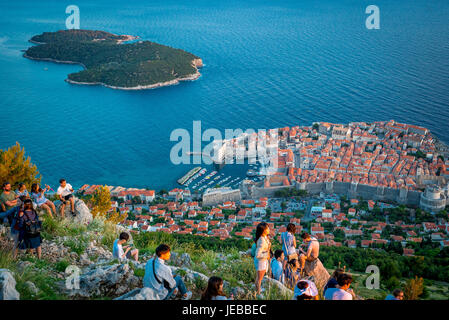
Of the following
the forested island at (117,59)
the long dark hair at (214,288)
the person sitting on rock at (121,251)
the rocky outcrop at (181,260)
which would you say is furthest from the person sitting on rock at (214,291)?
the forested island at (117,59)

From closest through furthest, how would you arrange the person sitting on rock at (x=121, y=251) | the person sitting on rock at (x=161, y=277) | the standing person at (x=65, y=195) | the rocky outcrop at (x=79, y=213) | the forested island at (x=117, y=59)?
the person sitting on rock at (x=161, y=277)
the person sitting on rock at (x=121, y=251)
the standing person at (x=65, y=195)
the rocky outcrop at (x=79, y=213)
the forested island at (x=117, y=59)

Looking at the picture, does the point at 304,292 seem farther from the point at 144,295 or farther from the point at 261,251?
the point at 144,295

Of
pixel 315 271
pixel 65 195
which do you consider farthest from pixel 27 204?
pixel 315 271

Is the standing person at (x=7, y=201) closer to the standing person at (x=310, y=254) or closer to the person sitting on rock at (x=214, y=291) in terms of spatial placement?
the person sitting on rock at (x=214, y=291)

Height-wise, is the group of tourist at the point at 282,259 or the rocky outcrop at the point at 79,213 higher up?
the rocky outcrop at the point at 79,213

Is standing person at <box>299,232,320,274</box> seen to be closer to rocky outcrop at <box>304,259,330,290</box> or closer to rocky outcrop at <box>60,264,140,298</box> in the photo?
rocky outcrop at <box>304,259,330,290</box>
